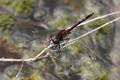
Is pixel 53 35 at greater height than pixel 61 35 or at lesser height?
lesser

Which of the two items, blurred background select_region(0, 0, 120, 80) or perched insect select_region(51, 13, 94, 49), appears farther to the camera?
blurred background select_region(0, 0, 120, 80)

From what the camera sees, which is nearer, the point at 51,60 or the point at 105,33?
the point at 51,60

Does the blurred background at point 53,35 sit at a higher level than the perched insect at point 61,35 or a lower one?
A: lower

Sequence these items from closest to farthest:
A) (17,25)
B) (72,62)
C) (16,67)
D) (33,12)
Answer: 1. (16,67)
2. (72,62)
3. (17,25)
4. (33,12)

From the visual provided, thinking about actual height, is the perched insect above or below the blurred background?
above

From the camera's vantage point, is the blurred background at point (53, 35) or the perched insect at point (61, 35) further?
the blurred background at point (53, 35)

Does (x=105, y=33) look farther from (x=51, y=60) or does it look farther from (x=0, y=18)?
(x=0, y=18)

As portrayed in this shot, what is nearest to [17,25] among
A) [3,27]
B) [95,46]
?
[3,27]

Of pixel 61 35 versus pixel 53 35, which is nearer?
pixel 61 35
